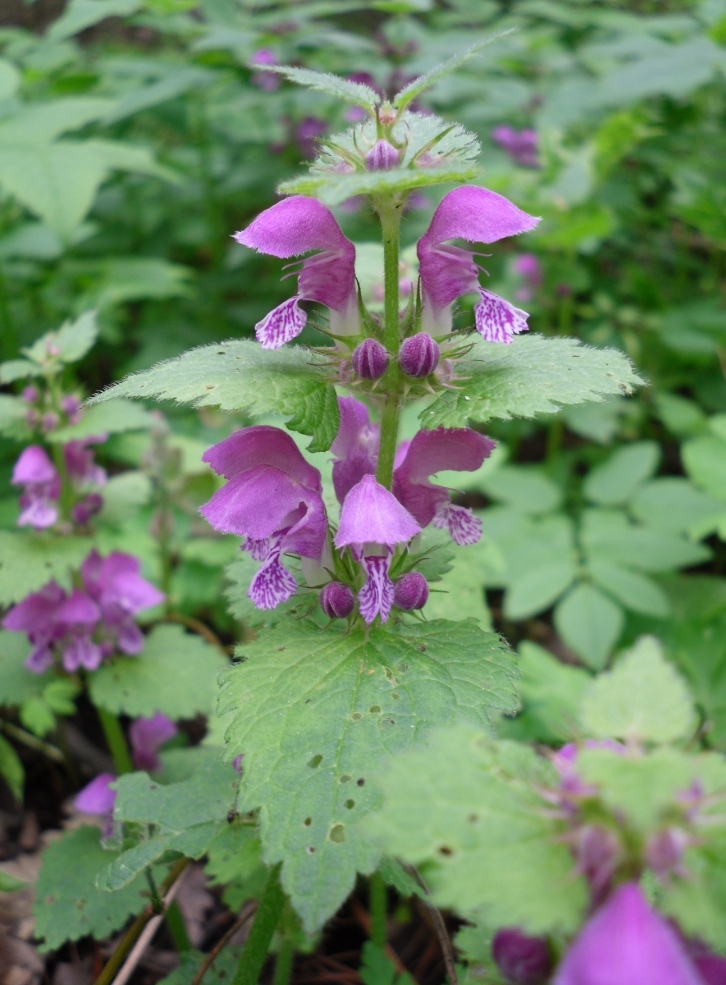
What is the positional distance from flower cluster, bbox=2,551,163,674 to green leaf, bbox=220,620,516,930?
921 mm

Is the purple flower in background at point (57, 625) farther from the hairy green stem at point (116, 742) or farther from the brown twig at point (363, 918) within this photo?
the brown twig at point (363, 918)

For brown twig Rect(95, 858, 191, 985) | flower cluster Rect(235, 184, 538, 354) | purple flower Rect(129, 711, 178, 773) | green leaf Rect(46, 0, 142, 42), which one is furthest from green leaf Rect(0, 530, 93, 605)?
green leaf Rect(46, 0, 142, 42)

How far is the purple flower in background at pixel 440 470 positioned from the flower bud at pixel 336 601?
0.23 metres

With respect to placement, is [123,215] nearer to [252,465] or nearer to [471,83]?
[471,83]

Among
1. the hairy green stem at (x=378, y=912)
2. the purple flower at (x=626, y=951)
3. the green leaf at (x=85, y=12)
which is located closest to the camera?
the purple flower at (x=626, y=951)

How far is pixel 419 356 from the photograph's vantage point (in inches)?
46.9

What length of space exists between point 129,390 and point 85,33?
23.1 feet

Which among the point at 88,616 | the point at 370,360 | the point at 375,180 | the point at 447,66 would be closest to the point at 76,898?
the point at 88,616

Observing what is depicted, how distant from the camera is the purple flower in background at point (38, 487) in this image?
1.95m

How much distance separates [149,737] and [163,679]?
0.60ft

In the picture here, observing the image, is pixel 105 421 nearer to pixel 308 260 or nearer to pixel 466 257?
pixel 308 260

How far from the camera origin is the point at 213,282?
14.5ft

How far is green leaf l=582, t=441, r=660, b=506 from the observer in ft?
9.80

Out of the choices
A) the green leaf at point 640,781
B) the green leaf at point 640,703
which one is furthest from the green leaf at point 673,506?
the green leaf at point 640,781
